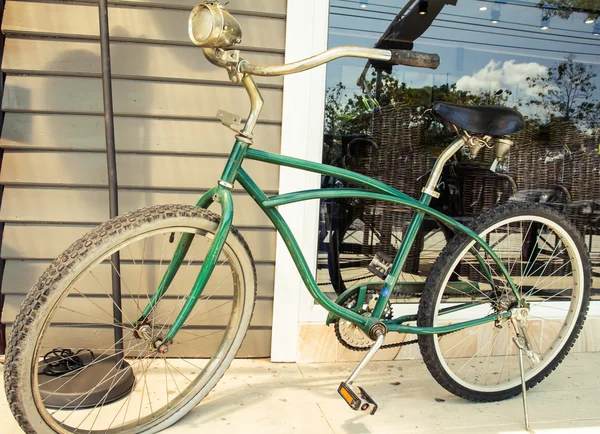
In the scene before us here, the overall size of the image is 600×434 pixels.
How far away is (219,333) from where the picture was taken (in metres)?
2.15

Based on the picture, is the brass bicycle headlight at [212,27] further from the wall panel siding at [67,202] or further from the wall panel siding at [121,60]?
the wall panel siding at [67,202]

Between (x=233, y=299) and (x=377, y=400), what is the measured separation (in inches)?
27.3

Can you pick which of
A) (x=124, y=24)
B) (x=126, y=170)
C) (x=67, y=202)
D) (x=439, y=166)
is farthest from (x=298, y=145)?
(x=67, y=202)

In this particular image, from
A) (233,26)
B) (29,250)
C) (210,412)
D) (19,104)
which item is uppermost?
(233,26)

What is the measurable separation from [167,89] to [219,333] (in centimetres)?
103

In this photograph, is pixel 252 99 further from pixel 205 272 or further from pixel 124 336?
pixel 124 336

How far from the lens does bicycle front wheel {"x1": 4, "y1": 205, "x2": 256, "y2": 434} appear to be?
4.09 ft

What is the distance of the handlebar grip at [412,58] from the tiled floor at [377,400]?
1.16m

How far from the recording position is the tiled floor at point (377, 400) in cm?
167

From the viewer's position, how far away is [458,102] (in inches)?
94.1

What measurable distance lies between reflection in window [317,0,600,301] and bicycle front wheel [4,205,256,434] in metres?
0.60

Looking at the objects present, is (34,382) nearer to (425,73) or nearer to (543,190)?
(425,73)

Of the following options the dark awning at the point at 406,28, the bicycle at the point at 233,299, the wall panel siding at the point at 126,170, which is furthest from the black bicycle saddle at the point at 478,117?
the wall panel siding at the point at 126,170

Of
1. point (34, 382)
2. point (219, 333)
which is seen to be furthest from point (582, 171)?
point (34, 382)
